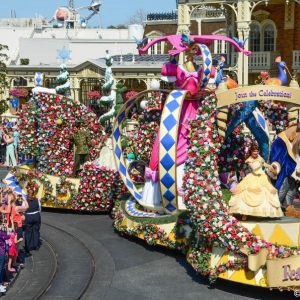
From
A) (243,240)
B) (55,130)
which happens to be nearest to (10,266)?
(243,240)

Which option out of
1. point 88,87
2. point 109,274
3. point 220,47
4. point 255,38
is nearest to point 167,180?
point 109,274

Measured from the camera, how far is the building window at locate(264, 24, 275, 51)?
104 feet

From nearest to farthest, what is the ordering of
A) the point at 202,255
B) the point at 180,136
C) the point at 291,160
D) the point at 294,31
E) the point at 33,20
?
the point at 202,255, the point at 291,160, the point at 180,136, the point at 294,31, the point at 33,20

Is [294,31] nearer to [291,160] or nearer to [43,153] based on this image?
[43,153]

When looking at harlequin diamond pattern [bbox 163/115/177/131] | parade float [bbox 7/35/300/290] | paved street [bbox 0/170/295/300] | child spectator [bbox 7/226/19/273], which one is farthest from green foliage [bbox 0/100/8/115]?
child spectator [bbox 7/226/19/273]

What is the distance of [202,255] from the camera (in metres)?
10.5

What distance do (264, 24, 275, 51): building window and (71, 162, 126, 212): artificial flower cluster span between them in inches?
734

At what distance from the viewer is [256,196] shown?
10.6 meters

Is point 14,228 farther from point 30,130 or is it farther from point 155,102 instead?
point 30,130

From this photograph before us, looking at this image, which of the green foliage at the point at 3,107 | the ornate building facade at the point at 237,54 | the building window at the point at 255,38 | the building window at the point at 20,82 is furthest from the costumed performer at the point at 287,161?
the building window at the point at 20,82

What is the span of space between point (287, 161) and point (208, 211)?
8.01 feet

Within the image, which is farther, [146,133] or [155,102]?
[146,133]

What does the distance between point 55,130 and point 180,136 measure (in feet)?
16.4

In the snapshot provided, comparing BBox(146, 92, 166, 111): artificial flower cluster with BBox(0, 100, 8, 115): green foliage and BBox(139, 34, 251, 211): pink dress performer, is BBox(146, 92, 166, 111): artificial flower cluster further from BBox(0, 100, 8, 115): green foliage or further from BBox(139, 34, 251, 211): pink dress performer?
BBox(0, 100, 8, 115): green foliage
